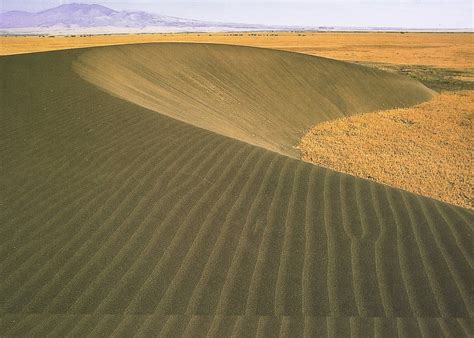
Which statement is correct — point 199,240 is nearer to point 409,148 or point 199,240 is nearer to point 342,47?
point 409,148

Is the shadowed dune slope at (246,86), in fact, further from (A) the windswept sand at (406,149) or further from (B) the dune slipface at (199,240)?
(B) the dune slipface at (199,240)

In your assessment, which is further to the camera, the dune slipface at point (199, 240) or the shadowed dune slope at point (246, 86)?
the shadowed dune slope at point (246, 86)

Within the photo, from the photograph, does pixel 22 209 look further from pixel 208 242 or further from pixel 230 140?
pixel 230 140

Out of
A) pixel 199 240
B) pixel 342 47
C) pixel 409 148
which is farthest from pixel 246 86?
pixel 342 47

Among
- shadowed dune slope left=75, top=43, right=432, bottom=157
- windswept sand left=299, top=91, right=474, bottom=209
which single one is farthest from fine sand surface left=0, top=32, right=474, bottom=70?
windswept sand left=299, top=91, right=474, bottom=209

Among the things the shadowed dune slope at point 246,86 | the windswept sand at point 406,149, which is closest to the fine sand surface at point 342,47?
the shadowed dune slope at point 246,86

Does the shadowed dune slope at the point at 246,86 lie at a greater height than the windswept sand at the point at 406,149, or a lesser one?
greater

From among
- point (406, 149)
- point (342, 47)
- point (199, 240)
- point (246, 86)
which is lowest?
point (406, 149)
